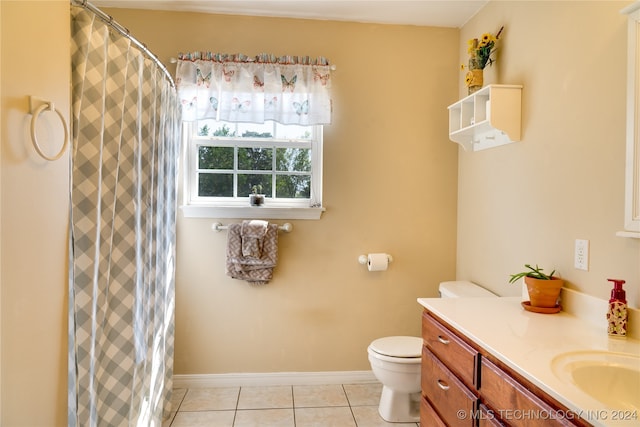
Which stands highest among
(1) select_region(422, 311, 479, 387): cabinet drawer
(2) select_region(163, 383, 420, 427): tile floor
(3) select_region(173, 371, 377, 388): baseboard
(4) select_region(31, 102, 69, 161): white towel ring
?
(4) select_region(31, 102, 69, 161): white towel ring

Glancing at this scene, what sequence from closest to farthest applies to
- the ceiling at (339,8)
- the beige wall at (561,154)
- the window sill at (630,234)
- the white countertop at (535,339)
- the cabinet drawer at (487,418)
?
the white countertop at (535,339)
the cabinet drawer at (487,418)
the window sill at (630,234)
the beige wall at (561,154)
the ceiling at (339,8)

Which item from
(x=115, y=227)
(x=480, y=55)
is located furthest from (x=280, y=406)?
(x=480, y=55)

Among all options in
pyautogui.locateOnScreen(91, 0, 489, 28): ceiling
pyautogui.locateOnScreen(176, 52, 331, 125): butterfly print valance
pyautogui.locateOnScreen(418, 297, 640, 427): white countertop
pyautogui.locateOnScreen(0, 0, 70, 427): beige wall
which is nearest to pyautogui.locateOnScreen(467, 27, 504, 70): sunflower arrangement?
pyautogui.locateOnScreen(91, 0, 489, 28): ceiling

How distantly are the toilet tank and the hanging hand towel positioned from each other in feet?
3.89

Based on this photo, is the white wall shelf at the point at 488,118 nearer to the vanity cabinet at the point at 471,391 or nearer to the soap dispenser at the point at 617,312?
the soap dispenser at the point at 617,312

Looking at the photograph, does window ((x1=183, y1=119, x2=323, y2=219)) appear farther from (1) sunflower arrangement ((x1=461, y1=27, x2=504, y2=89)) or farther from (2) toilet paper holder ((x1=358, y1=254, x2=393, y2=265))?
(1) sunflower arrangement ((x1=461, y1=27, x2=504, y2=89))

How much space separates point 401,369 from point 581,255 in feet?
3.45

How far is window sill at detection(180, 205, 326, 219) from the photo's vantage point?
230cm

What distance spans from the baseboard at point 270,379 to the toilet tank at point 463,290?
2.75 ft

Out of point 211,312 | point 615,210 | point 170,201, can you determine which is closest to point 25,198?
point 170,201

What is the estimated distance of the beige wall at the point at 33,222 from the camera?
2.79 ft

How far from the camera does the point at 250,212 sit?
7.64 feet

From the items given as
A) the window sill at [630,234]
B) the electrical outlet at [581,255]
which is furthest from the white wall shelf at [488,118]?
the window sill at [630,234]

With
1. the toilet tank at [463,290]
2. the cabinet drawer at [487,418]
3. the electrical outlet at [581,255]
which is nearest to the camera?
the cabinet drawer at [487,418]
